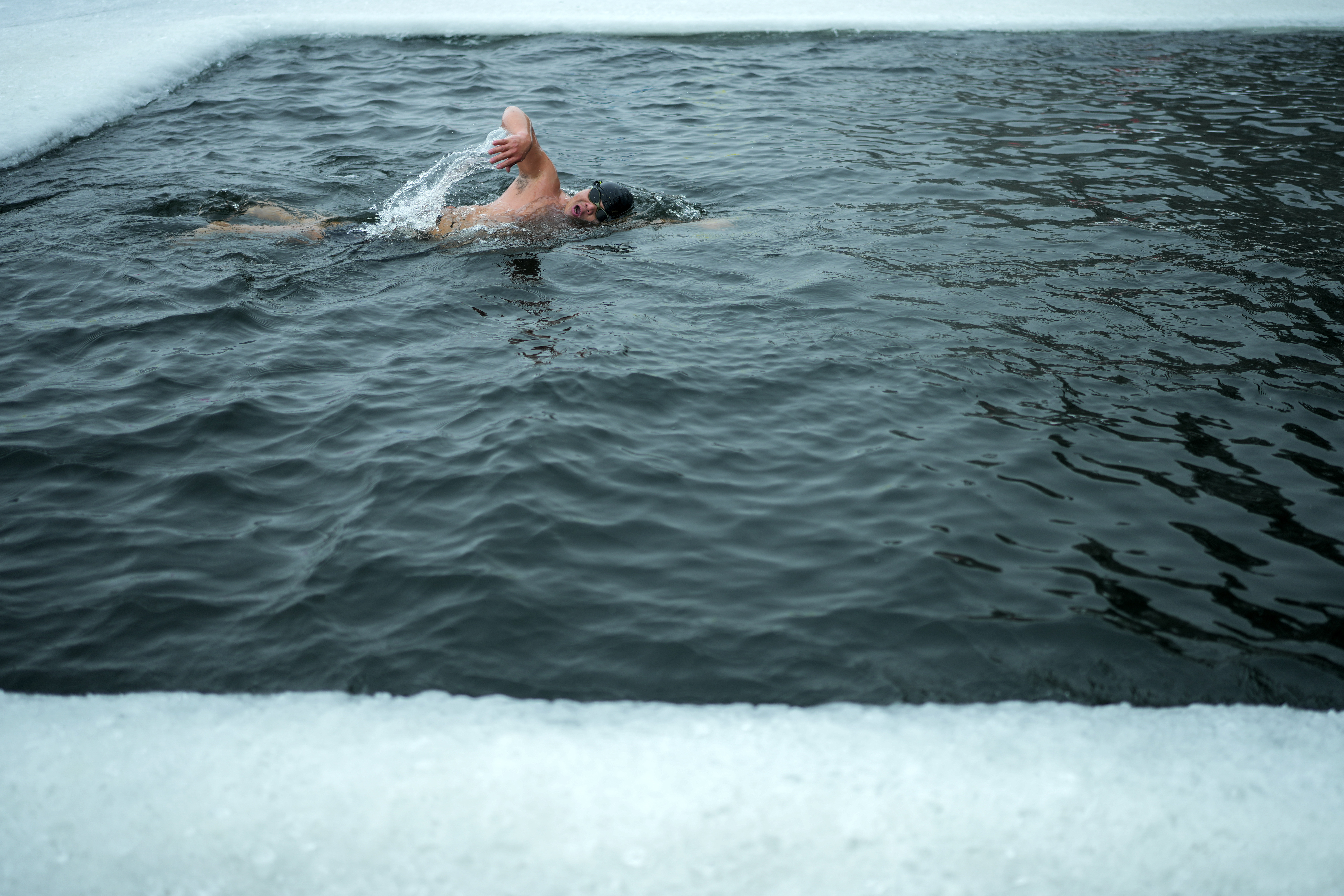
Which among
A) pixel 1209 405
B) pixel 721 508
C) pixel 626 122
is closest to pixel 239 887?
pixel 721 508

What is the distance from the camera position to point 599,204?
761 centimetres

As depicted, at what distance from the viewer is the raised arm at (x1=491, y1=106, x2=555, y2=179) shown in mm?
6977

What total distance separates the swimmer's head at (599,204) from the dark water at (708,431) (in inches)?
6.7

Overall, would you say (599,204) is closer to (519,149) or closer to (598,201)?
(598,201)

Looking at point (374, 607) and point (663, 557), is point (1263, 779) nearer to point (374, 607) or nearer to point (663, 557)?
point (663, 557)

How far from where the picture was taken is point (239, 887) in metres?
2.79

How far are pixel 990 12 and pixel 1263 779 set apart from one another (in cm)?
1253

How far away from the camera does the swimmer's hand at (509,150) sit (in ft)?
22.8

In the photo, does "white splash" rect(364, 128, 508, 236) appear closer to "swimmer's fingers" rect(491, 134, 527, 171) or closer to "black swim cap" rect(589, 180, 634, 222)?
"swimmer's fingers" rect(491, 134, 527, 171)

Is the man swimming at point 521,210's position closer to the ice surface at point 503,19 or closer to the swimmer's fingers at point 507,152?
the swimmer's fingers at point 507,152

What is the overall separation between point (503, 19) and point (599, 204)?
23.6ft

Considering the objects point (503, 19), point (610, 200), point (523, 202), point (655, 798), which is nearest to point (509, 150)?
point (523, 202)

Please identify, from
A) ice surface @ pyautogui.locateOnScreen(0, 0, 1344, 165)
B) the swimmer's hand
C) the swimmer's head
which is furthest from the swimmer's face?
ice surface @ pyautogui.locateOnScreen(0, 0, 1344, 165)

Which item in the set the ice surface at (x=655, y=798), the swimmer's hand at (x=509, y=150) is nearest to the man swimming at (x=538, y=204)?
the swimmer's hand at (x=509, y=150)
